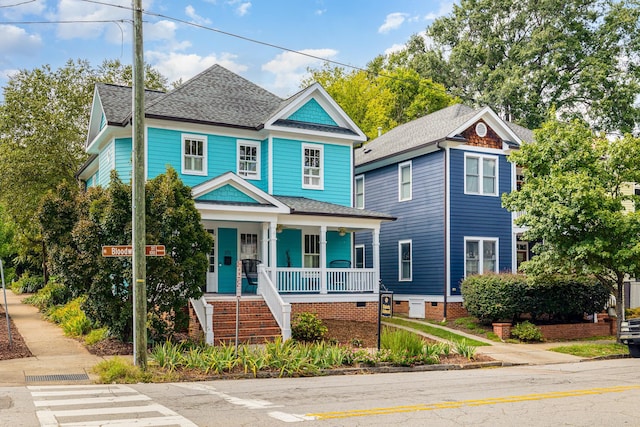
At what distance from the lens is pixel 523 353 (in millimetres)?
19750

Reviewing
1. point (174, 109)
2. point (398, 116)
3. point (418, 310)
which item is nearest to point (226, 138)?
point (174, 109)

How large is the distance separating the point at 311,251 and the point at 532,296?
824cm

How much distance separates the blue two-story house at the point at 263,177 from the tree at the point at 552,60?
86.2ft

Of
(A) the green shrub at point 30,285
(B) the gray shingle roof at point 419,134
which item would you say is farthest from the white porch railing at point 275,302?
(A) the green shrub at point 30,285

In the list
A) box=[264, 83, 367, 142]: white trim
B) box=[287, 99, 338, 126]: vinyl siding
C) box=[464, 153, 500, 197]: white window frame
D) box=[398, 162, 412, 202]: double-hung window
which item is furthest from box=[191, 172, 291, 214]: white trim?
box=[464, 153, 500, 197]: white window frame

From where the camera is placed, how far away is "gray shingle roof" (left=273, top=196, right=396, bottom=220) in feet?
75.7

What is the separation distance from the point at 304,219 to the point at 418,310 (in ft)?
23.4

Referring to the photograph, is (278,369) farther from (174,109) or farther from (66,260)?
(174,109)

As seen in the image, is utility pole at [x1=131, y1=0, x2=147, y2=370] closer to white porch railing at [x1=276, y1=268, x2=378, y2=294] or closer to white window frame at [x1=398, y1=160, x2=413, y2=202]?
white porch railing at [x1=276, y1=268, x2=378, y2=294]

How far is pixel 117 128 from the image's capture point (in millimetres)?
23172

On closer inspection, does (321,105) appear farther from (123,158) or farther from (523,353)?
(523,353)

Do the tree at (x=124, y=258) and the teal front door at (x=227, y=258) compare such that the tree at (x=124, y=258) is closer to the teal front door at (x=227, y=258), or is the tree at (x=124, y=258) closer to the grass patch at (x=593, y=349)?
the teal front door at (x=227, y=258)

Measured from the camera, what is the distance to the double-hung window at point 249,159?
24859 millimetres

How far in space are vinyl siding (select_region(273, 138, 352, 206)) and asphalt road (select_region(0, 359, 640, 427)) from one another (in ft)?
38.8
